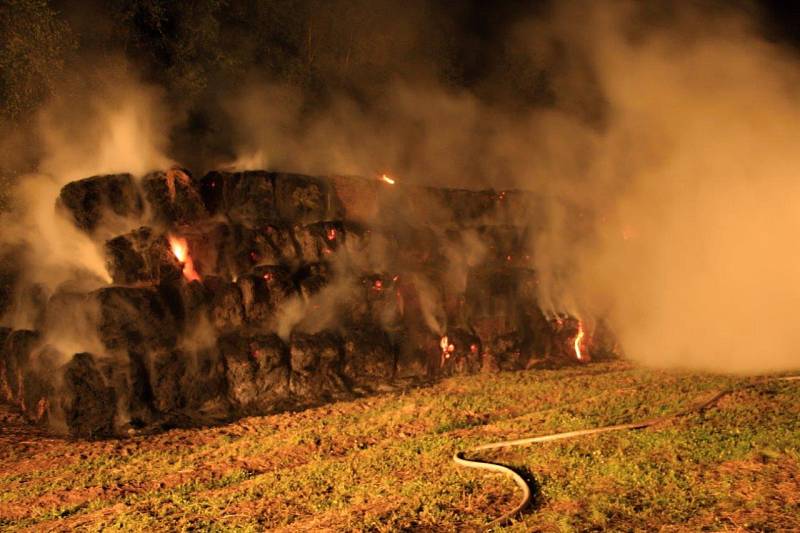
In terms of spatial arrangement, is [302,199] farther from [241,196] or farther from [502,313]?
[502,313]

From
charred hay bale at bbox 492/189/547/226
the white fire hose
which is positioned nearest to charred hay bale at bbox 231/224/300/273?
charred hay bale at bbox 492/189/547/226

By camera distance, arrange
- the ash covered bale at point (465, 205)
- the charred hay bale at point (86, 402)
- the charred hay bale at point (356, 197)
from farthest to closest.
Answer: the ash covered bale at point (465, 205) < the charred hay bale at point (356, 197) < the charred hay bale at point (86, 402)

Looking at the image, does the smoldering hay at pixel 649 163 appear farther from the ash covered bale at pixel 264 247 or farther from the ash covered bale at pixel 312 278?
the ash covered bale at pixel 312 278

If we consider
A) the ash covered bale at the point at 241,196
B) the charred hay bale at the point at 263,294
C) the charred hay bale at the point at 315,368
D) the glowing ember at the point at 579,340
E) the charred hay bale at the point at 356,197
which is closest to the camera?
the charred hay bale at the point at 315,368

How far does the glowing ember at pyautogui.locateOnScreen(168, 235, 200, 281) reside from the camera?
1344cm

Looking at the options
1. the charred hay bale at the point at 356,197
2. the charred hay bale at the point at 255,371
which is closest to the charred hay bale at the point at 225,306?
the charred hay bale at the point at 255,371

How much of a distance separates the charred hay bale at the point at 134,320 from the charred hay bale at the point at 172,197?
6.68ft

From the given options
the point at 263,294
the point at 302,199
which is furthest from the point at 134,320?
the point at 302,199

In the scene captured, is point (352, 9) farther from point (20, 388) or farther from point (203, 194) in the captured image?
point (20, 388)

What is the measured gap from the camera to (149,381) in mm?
11766

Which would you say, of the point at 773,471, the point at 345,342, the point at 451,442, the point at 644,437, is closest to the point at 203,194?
the point at 345,342

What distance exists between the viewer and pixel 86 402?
10992 millimetres

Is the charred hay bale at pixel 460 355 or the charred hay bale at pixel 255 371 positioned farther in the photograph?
the charred hay bale at pixel 460 355

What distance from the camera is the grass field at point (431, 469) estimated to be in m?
6.50
